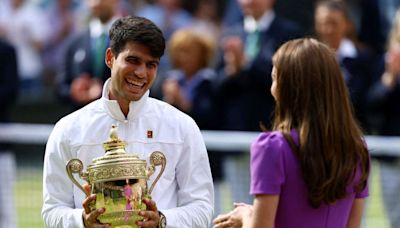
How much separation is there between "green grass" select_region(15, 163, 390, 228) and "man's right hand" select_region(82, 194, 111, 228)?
4.79m

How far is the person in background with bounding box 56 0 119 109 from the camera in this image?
1038cm

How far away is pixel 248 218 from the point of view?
5.07 metres

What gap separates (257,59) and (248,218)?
5.07m

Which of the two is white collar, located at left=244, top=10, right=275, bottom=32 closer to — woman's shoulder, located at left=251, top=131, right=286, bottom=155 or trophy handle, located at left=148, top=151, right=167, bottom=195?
trophy handle, located at left=148, top=151, right=167, bottom=195

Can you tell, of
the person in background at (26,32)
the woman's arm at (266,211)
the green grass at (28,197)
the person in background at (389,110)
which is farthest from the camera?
the person in background at (26,32)

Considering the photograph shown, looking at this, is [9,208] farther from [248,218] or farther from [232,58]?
[248,218]

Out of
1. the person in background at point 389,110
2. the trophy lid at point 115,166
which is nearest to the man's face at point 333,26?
the person in background at point 389,110

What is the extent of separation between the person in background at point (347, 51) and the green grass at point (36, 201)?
0.55 meters

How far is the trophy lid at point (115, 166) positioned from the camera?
5.04 m

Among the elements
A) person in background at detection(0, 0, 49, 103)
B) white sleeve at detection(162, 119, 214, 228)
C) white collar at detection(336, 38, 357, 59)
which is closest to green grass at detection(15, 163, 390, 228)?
white collar at detection(336, 38, 357, 59)

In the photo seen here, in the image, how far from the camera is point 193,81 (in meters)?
10.4

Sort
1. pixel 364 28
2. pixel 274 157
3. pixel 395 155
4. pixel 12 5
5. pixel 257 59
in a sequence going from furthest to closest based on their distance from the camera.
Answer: pixel 12 5 → pixel 364 28 → pixel 257 59 → pixel 395 155 → pixel 274 157

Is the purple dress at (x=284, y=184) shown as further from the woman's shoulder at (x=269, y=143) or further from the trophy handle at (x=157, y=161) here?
the trophy handle at (x=157, y=161)

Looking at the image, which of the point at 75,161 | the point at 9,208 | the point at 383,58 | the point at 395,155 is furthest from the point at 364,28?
the point at 75,161
